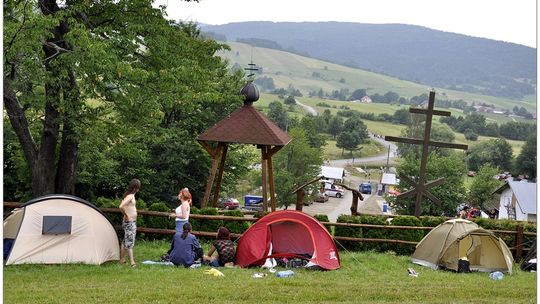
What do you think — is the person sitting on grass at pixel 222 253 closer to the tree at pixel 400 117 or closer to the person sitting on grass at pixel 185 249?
the person sitting on grass at pixel 185 249

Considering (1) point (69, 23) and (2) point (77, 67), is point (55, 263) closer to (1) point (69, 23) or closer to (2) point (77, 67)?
(2) point (77, 67)

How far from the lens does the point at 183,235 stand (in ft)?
40.0

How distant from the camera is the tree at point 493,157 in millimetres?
81125

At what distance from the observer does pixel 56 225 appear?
39.3ft

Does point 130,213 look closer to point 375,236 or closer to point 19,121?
point 19,121

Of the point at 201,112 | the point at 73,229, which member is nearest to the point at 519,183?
the point at 201,112

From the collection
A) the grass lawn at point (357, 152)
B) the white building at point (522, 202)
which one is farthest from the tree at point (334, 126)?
the white building at point (522, 202)

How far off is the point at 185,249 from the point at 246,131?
4582mm

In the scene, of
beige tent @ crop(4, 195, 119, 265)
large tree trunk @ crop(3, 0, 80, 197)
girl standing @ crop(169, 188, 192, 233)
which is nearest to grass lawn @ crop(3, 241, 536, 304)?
beige tent @ crop(4, 195, 119, 265)

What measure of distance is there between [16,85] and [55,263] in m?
3.92

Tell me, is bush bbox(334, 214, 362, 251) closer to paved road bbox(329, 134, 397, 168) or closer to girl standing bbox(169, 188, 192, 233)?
girl standing bbox(169, 188, 192, 233)

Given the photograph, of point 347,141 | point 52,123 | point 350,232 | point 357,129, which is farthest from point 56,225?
point 357,129

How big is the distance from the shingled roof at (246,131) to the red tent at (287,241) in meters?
2.84

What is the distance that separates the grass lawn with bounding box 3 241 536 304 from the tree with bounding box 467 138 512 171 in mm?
71127
